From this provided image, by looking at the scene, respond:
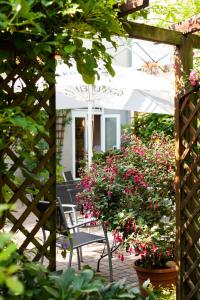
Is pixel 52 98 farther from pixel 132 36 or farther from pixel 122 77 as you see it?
pixel 122 77

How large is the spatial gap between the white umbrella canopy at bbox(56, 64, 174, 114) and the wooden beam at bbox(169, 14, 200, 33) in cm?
270

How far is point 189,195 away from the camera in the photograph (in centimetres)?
361

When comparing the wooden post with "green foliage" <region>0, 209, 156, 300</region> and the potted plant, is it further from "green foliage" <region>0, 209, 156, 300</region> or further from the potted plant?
"green foliage" <region>0, 209, 156, 300</region>

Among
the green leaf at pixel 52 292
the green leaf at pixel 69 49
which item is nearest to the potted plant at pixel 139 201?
the green leaf at pixel 69 49

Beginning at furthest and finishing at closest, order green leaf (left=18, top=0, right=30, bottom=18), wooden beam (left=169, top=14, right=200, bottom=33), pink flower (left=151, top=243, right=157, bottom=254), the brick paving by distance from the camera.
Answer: the brick paving, pink flower (left=151, top=243, right=157, bottom=254), wooden beam (left=169, top=14, right=200, bottom=33), green leaf (left=18, top=0, right=30, bottom=18)

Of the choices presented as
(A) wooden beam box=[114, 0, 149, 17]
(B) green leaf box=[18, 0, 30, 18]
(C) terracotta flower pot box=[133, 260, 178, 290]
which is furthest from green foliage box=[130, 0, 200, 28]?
(B) green leaf box=[18, 0, 30, 18]

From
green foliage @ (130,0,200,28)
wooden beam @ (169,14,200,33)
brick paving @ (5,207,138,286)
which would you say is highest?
green foliage @ (130,0,200,28)

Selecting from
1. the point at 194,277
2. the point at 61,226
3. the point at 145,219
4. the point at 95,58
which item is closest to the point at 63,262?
the point at 61,226

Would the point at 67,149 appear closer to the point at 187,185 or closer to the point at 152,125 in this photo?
the point at 152,125

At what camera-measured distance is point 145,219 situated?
14.9 feet

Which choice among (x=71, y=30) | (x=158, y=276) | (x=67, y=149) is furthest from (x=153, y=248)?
(x=67, y=149)

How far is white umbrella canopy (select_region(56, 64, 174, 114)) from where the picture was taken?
6.60m

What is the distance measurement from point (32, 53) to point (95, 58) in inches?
13.7

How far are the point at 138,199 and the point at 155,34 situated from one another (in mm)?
1767
